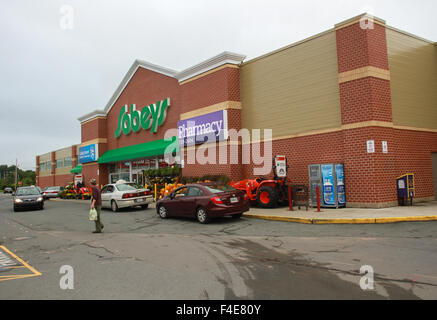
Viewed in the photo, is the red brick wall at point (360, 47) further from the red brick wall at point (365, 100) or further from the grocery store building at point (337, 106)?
the red brick wall at point (365, 100)

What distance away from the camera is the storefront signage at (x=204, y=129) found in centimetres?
1830

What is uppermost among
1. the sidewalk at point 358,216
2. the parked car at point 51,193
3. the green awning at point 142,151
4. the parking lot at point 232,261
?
the green awning at point 142,151

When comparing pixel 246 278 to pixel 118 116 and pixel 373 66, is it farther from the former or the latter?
pixel 118 116

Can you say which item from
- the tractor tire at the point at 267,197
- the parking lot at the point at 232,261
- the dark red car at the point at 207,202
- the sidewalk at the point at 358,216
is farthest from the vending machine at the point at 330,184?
the dark red car at the point at 207,202

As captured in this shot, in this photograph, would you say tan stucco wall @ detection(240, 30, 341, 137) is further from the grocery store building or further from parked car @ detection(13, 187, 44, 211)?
parked car @ detection(13, 187, 44, 211)

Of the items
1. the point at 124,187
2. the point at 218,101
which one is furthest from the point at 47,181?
the point at 218,101

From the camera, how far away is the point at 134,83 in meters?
27.9

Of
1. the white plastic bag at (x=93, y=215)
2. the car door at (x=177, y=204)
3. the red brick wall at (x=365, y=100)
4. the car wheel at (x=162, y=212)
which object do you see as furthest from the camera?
the car wheel at (x=162, y=212)

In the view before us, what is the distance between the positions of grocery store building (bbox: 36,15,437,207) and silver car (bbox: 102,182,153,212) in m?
4.18

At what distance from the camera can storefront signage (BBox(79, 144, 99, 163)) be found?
1252 inches

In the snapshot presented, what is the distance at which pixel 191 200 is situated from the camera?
12.1m

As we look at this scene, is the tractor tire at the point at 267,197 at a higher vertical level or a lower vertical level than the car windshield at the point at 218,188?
lower

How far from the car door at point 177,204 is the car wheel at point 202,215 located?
0.83 m
